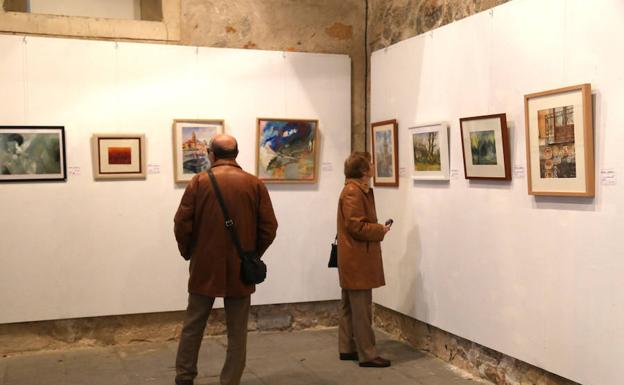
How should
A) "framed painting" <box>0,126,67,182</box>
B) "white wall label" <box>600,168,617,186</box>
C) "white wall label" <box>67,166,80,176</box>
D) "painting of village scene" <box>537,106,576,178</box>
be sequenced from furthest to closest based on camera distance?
"white wall label" <box>67,166,80,176</box> → "framed painting" <box>0,126,67,182</box> → "painting of village scene" <box>537,106,576,178</box> → "white wall label" <box>600,168,617,186</box>

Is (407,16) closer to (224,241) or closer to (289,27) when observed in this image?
(289,27)

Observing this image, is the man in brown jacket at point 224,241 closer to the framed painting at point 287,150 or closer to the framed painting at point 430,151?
the framed painting at point 430,151

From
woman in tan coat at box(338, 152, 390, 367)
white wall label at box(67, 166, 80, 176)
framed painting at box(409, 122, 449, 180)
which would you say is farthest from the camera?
white wall label at box(67, 166, 80, 176)

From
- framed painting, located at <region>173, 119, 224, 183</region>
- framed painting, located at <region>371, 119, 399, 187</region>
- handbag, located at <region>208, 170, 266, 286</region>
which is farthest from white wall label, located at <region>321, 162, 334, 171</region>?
handbag, located at <region>208, 170, 266, 286</region>

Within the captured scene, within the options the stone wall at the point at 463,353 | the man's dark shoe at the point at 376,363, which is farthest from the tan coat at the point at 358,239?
the stone wall at the point at 463,353

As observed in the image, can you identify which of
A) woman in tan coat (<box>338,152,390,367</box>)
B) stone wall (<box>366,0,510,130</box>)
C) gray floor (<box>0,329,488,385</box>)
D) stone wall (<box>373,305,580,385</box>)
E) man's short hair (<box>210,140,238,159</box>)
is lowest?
gray floor (<box>0,329,488,385</box>)

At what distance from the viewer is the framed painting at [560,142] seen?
4992 mm

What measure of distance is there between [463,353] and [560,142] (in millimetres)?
2293

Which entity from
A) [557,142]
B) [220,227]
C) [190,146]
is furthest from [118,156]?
[557,142]

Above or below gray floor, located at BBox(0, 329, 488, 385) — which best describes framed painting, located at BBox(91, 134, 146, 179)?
above

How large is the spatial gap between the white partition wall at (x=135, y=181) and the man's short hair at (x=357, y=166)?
5.88 ft

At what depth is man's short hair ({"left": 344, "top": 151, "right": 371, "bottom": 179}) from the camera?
6.55 metres

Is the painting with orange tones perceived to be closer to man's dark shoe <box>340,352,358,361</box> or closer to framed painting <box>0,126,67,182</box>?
framed painting <box>0,126,67,182</box>

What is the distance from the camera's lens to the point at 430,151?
7035mm
